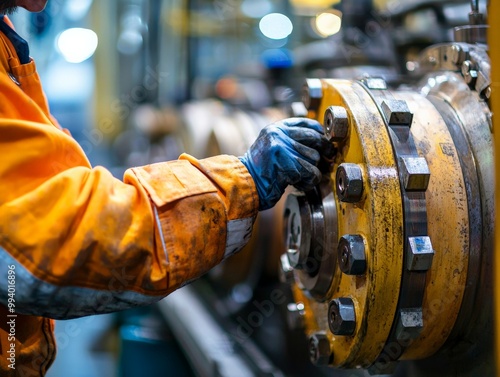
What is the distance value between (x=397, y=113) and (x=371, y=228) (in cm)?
20

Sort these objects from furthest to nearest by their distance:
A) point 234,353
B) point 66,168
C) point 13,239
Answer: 1. point 234,353
2. point 66,168
3. point 13,239

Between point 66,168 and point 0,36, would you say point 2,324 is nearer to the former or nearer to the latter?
point 66,168

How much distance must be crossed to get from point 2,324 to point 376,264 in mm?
660

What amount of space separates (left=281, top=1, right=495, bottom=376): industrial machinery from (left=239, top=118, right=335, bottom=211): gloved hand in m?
0.04

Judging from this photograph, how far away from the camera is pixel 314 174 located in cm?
102

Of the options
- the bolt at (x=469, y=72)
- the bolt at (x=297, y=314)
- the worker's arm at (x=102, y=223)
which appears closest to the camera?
the worker's arm at (x=102, y=223)

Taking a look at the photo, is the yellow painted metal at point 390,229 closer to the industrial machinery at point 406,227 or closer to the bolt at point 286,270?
the industrial machinery at point 406,227

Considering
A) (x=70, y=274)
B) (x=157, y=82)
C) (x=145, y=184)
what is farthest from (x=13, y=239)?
(x=157, y=82)

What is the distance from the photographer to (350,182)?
93cm

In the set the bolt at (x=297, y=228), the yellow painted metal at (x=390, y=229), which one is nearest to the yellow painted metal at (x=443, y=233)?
the yellow painted metal at (x=390, y=229)

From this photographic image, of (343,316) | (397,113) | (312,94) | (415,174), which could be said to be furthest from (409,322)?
(312,94)

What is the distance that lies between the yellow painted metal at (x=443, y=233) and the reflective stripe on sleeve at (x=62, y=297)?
45 centimetres

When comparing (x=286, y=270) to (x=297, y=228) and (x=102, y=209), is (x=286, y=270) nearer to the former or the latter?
(x=297, y=228)

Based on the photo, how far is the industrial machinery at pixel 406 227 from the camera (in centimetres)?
93
